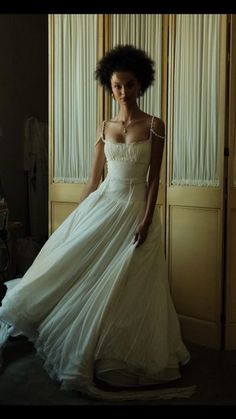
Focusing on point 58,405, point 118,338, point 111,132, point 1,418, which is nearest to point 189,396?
point 118,338

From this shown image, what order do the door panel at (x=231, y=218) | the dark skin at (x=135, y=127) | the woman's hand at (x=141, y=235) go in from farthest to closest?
the door panel at (x=231, y=218) → the dark skin at (x=135, y=127) → the woman's hand at (x=141, y=235)

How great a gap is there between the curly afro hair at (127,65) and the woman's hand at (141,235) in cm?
74

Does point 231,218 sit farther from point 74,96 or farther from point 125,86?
point 74,96

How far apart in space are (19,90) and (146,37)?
184cm

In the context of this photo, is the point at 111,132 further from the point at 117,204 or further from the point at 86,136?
the point at 86,136

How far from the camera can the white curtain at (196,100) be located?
9.14ft

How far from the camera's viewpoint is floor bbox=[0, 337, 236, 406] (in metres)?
2.11

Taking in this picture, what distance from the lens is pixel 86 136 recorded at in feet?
10.6

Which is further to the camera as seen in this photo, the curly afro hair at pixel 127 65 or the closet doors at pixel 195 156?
the closet doors at pixel 195 156

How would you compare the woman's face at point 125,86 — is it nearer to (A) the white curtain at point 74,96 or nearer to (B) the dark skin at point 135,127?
(B) the dark skin at point 135,127

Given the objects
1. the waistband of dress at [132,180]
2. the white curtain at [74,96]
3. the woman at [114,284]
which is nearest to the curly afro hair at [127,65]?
the woman at [114,284]

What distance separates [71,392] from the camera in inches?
85.4

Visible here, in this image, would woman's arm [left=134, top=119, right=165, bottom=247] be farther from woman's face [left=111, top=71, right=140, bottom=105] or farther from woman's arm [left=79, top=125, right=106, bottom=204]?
woman's arm [left=79, top=125, right=106, bottom=204]
